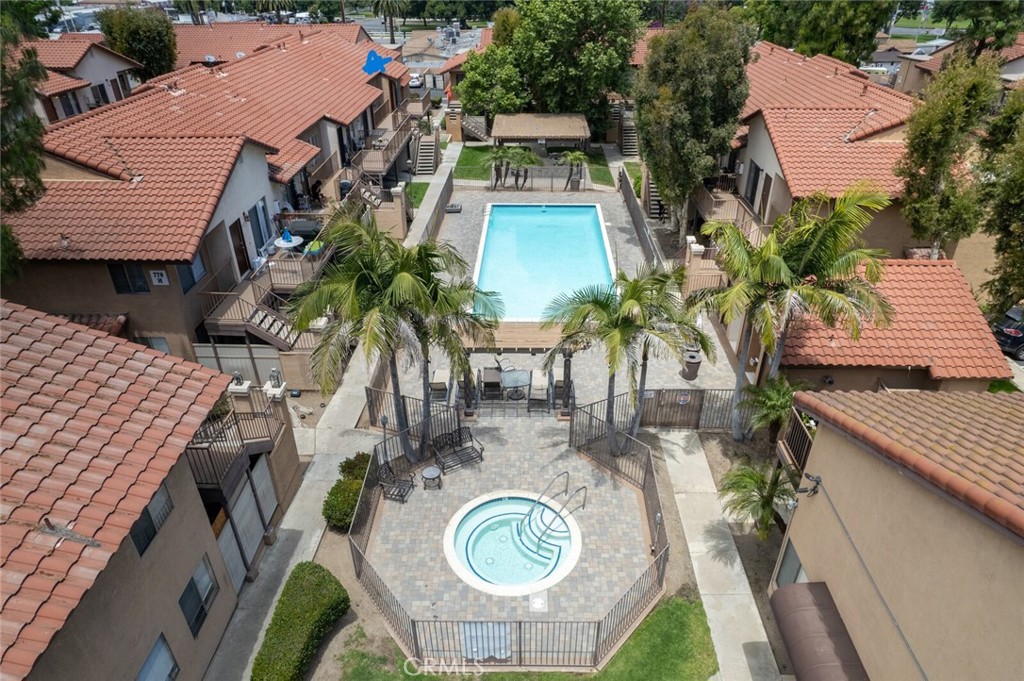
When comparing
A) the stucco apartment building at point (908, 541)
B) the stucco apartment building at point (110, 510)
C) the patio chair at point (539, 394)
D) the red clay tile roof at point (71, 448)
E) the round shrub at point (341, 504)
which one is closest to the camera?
the stucco apartment building at point (908, 541)

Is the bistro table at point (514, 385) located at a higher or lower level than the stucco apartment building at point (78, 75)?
lower

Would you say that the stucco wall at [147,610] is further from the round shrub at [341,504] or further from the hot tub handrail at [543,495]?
the hot tub handrail at [543,495]

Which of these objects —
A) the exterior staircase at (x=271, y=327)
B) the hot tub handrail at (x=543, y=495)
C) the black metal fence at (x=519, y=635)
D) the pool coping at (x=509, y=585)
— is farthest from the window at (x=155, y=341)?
the hot tub handrail at (x=543, y=495)

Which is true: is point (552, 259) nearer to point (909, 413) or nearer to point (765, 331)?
point (765, 331)

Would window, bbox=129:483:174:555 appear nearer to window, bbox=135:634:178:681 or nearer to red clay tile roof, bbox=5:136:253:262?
window, bbox=135:634:178:681

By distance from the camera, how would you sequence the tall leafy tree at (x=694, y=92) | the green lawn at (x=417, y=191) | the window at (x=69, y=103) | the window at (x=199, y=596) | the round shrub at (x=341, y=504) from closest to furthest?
the window at (x=199, y=596) → the round shrub at (x=341, y=504) → the tall leafy tree at (x=694, y=92) → the green lawn at (x=417, y=191) → the window at (x=69, y=103)

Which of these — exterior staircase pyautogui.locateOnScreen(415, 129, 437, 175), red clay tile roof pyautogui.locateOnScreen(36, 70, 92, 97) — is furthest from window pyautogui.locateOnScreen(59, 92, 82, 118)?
exterior staircase pyautogui.locateOnScreen(415, 129, 437, 175)
